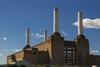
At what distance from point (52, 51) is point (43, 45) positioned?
4387 mm

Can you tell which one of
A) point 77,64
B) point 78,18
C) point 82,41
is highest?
point 78,18

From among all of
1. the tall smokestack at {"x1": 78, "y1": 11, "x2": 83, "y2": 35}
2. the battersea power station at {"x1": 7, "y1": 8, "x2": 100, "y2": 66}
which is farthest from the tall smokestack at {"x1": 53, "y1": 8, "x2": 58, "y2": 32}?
the tall smokestack at {"x1": 78, "y1": 11, "x2": 83, "y2": 35}

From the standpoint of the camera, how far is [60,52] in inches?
2697

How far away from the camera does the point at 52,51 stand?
6800 cm

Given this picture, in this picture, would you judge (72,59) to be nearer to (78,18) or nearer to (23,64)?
(78,18)

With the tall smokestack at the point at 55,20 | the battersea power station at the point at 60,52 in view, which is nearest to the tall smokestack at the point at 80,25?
the battersea power station at the point at 60,52

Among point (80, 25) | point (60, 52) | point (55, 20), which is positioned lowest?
point (60, 52)

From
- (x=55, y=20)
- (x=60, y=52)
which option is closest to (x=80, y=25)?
(x=55, y=20)

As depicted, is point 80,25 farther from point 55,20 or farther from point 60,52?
point 60,52

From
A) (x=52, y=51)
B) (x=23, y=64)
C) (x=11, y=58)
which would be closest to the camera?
(x=23, y=64)

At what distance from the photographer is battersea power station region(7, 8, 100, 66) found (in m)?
68.0

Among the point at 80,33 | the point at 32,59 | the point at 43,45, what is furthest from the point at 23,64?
the point at 80,33

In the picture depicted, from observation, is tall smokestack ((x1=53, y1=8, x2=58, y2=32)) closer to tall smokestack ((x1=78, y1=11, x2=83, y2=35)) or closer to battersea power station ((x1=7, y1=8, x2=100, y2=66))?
battersea power station ((x1=7, y1=8, x2=100, y2=66))

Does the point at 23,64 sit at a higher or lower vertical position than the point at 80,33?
lower
